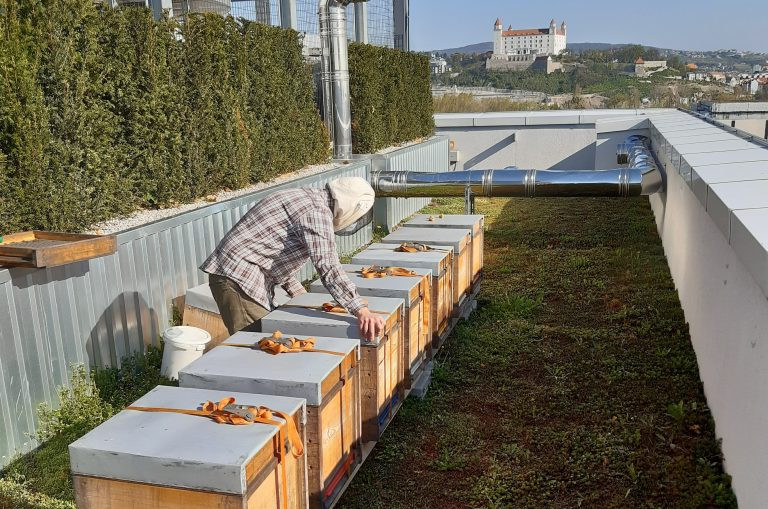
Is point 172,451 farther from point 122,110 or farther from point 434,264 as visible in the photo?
point 122,110

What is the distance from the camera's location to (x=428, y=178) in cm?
1146

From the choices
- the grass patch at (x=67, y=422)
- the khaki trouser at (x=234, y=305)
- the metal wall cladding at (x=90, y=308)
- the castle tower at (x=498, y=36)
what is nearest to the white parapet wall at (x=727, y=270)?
the khaki trouser at (x=234, y=305)

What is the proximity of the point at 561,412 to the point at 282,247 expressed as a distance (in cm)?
275

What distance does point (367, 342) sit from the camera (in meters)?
4.31

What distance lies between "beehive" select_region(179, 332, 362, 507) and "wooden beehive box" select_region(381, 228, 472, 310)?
112 inches

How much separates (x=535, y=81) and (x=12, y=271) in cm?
7792

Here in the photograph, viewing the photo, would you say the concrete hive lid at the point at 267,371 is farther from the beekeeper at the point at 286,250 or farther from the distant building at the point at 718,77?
the distant building at the point at 718,77

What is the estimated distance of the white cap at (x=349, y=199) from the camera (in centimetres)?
463

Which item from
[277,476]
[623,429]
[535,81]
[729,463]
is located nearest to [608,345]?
[623,429]

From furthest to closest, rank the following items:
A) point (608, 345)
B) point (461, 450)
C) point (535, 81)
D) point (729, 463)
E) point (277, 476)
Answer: point (535, 81), point (608, 345), point (461, 450), point (729, 463), point (277, 476)

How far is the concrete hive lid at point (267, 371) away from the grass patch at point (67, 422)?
1593 mm

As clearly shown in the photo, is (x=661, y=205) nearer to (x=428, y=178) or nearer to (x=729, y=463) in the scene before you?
(x=428, y=178)

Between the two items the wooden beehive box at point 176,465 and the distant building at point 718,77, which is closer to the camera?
the wooden beehive box at point 176,465

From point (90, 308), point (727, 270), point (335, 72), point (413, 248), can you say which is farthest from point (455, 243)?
point (335, 72)
